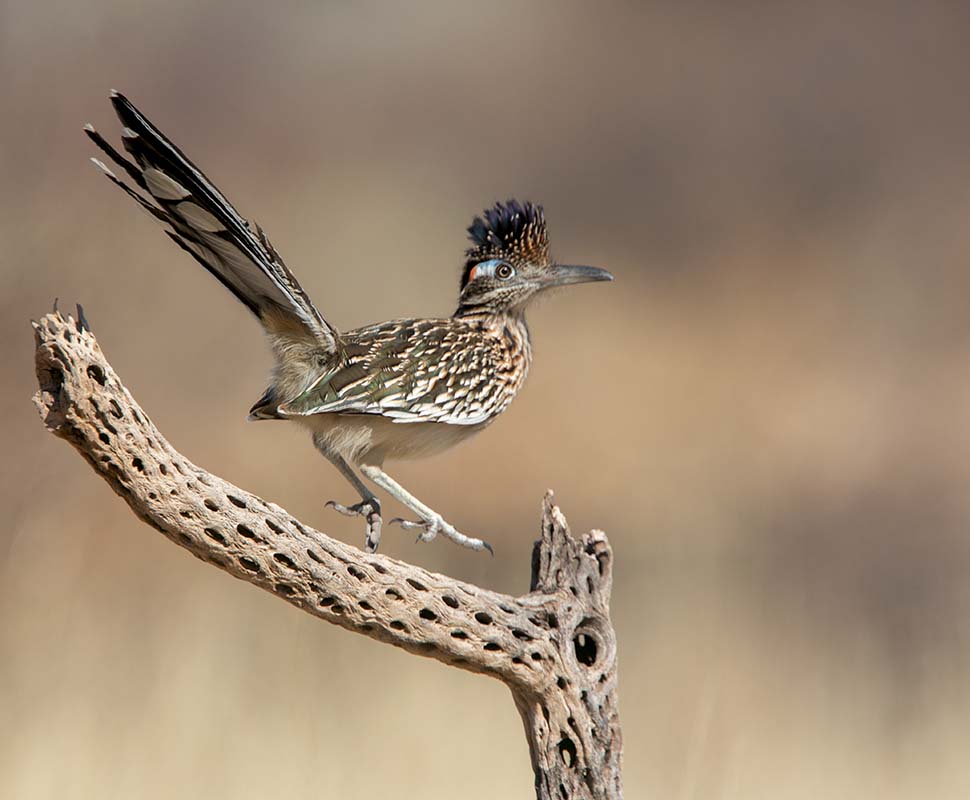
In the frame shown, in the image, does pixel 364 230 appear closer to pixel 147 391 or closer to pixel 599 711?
pixel 147 391

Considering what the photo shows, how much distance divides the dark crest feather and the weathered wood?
3.92 ft

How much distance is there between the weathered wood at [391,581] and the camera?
2.51 m

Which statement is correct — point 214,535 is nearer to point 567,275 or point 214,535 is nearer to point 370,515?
point 370,515

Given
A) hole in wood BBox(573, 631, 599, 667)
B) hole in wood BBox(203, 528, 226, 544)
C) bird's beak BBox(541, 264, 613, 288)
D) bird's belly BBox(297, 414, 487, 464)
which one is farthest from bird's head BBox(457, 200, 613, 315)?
hole in wood BBox(203, 528, 226, 544)

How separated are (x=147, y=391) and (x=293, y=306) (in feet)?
8.97

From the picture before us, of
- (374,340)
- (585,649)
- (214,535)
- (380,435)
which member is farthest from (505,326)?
(214,535)

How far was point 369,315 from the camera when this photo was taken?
6.73m

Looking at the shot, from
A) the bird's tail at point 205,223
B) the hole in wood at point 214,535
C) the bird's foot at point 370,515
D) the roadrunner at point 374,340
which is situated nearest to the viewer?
the hole in wood at point 214,535

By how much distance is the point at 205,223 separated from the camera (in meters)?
3.08

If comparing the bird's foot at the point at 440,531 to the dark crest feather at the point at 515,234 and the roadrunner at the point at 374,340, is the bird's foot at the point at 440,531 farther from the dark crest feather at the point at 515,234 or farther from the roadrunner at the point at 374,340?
the dark crest feather at the point at 515,234

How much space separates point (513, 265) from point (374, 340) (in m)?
0.59

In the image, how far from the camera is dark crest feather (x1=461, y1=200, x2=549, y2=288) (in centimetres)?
415

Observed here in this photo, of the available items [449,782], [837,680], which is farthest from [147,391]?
[837,680]

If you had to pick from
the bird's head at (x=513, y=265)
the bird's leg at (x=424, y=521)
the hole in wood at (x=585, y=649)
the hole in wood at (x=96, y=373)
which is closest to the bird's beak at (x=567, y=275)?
the bird's head at (x=513, y=265)
